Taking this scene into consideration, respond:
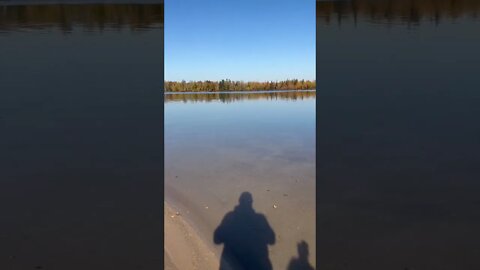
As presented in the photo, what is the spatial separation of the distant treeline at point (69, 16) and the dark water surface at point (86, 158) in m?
0.10

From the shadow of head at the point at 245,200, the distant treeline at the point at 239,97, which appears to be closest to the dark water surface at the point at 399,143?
the shadow of head at the point at 245,200

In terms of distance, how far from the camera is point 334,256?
2002 millimetres

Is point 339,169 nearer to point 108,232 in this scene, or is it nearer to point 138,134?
point 108,232

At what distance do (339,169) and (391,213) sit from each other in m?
0.86

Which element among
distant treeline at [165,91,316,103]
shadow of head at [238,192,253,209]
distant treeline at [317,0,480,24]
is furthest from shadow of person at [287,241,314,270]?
distant treeline at [165,91,316,103]

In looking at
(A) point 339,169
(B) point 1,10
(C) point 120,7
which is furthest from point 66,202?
(B) point 1,10

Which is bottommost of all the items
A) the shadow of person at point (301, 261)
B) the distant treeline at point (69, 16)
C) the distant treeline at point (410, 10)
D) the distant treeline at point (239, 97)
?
the shadow of person at point (301, 261)

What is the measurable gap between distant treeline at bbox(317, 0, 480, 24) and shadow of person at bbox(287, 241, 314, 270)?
227 inches

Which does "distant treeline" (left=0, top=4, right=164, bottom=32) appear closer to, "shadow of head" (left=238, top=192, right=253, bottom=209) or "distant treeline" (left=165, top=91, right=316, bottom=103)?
"distant treeline" (left=165, top=91, right=316, bottom=103)

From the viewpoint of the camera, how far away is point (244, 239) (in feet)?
7.06

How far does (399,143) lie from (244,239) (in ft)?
8.93

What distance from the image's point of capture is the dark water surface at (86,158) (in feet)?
7.02

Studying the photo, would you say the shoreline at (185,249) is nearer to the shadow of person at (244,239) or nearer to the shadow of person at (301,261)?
the shadow of person at (244,239)

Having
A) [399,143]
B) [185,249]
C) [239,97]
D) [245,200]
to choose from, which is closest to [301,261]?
[185,249]
